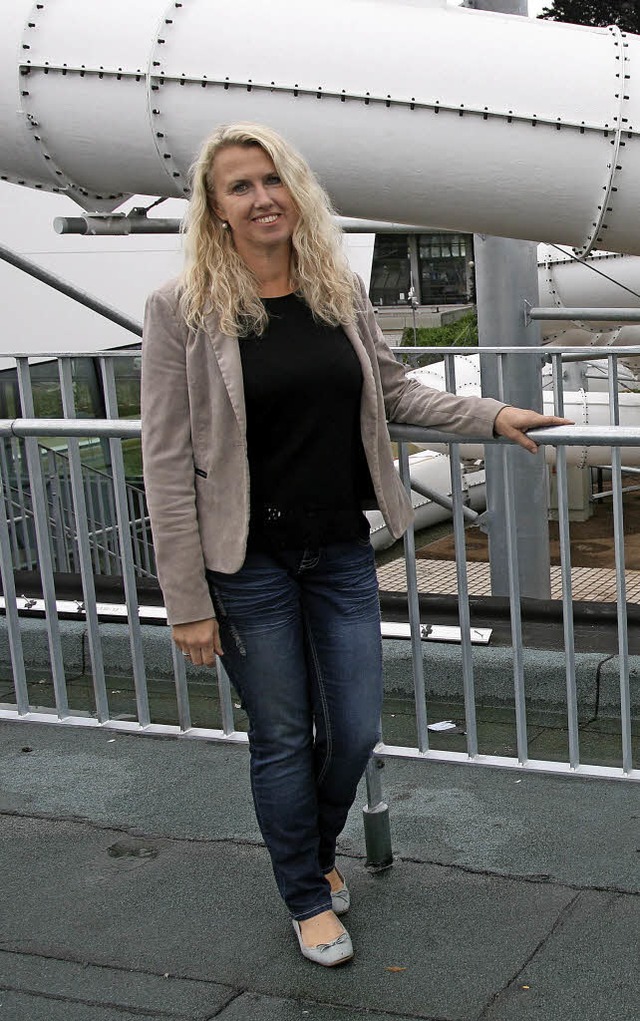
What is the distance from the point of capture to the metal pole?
7832mm

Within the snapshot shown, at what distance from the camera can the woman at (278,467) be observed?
3.13 meters

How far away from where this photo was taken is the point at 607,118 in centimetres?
543

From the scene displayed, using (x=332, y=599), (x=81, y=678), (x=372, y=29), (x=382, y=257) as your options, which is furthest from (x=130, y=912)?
(x=382, y=257)

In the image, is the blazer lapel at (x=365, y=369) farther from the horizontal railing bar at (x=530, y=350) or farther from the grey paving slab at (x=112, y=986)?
the horizontal railing bar at (x=530, y=350)

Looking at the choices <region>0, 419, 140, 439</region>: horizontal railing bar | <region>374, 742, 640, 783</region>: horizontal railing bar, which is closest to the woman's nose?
<region>0, 419, 140, 439</region>: horizontal railing bar

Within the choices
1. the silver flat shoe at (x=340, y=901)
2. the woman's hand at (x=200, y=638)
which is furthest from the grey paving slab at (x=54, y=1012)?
the woman's hand at (x=200, y=638)

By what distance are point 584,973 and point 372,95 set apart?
11.5 feet

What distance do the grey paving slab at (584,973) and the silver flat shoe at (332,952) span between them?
1.33ft

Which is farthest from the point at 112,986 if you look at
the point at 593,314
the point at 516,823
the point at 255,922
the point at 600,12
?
the point at 600,12

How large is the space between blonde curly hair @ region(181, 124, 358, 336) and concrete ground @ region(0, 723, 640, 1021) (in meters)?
1.56

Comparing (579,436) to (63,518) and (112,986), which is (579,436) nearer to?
(112,986)

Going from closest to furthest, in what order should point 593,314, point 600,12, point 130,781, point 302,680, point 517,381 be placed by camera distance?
point 302,680
point 130,781
point 593,314
point 517,381
point 600,12

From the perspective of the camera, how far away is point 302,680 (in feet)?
11.0

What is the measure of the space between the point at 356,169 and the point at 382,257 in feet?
207
